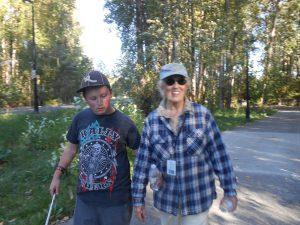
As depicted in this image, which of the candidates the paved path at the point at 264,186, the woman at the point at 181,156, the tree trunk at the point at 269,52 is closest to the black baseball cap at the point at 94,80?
the woman at the point at 181,156

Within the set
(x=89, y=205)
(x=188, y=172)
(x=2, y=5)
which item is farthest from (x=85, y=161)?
(x=2, y=5)

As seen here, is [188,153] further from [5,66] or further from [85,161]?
[5,66]

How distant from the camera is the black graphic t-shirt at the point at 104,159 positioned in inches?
123

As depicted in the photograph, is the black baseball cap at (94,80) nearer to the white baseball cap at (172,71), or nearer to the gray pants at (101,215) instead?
the white baseball cap at (172,71)

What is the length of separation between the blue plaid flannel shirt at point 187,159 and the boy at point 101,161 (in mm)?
185

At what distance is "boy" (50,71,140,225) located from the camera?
10.2 ft

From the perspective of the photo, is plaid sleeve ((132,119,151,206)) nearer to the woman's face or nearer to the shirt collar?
the shirt collar

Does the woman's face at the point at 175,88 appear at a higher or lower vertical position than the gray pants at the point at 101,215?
higher

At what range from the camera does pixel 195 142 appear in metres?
2.92

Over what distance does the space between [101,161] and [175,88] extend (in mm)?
766

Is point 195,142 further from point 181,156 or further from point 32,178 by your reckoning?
point 32,178

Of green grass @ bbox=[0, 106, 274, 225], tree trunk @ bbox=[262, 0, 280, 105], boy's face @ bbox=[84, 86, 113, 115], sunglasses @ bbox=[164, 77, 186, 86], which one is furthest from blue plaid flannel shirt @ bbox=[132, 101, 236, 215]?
tree trunk @ bbox=[262, 0, 280, 105]

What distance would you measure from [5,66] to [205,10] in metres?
26.7

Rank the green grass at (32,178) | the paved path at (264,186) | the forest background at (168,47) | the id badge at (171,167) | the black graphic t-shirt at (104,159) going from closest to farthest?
the id badge at (171,167), the black graphic t-shirt at (104,159), the paved path at (264,186), the green grass at (32,178), the forest background at (168,47)
